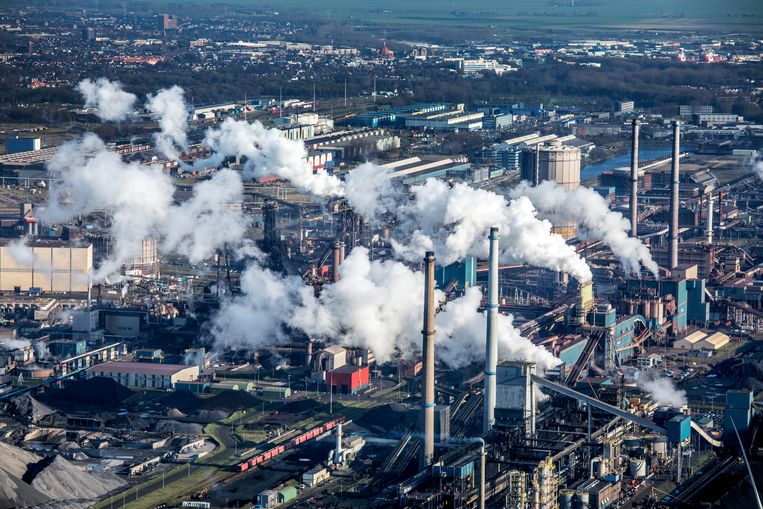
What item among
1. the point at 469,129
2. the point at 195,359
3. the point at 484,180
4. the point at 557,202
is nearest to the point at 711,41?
the point at 469,129

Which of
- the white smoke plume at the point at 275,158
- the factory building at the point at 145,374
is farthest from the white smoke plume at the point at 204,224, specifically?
the factory building at the point at 145,374

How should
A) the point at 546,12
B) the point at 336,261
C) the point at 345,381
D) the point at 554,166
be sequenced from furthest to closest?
the point at 546,12 < the point at 554,166 < the point at 336,261 < the point at 345,381

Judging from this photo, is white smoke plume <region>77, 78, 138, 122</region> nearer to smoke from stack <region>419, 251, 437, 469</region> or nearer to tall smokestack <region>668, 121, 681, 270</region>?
tall smokestack <region>668, 121, 681, 270</region>

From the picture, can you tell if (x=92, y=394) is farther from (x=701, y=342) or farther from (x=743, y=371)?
(x=701, y=342)

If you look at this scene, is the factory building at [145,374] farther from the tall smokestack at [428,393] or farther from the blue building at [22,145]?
the blue building at [22,145]

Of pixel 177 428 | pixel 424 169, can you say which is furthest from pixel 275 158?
pixel 424 169

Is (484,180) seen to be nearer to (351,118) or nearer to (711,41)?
(351,118)

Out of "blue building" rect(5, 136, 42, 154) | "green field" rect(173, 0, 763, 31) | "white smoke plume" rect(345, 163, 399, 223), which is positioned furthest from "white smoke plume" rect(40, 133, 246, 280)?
"green field" rect(173, 0, 763, 31)
